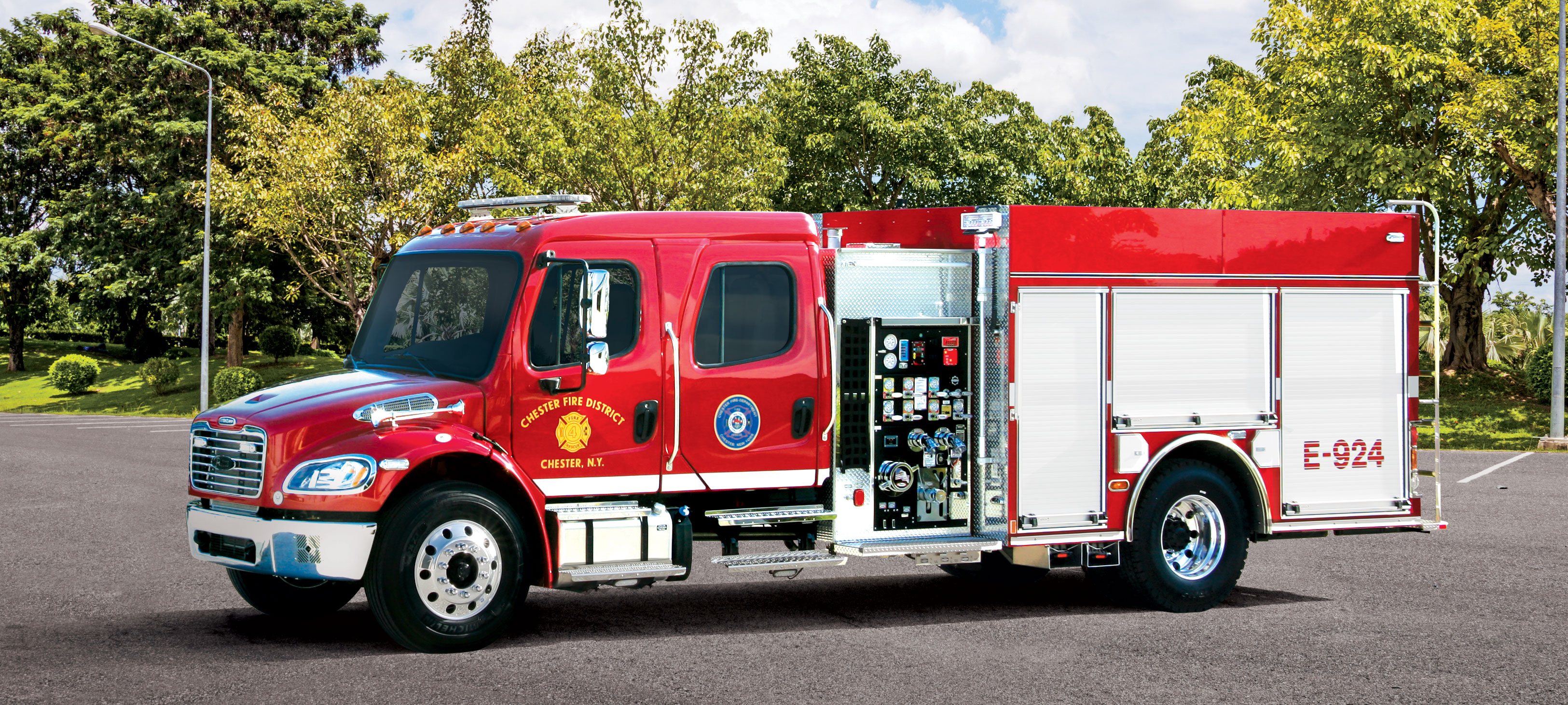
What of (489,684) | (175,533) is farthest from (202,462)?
(175,533)

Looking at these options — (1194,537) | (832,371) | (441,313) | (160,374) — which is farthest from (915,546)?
(160,374)

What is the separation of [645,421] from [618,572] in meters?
0.90

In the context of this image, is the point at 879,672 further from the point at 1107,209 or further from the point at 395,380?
the point at 1107,209

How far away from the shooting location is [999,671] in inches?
278

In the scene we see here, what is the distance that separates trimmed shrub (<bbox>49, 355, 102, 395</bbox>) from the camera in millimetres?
47281

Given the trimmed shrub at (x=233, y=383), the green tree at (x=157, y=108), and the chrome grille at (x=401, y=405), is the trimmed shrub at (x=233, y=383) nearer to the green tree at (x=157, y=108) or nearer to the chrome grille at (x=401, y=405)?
the green tree at (x=157, y=108)

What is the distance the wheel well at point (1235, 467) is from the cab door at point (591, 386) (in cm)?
362

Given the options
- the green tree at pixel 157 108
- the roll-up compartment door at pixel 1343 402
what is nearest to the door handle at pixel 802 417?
the roll-up compartment door at pixel 1343 402

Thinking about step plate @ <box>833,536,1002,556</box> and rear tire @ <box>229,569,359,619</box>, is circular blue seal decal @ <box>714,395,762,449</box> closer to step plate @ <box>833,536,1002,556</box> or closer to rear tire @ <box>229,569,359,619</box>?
step plate @ <box>833,536,1002,556</box>

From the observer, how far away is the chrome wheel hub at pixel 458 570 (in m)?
7.22

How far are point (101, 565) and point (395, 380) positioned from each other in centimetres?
461

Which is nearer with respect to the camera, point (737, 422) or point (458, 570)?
point (458, 570)

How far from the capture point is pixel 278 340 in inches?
1986

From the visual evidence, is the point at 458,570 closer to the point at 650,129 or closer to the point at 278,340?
the point at 650,129
